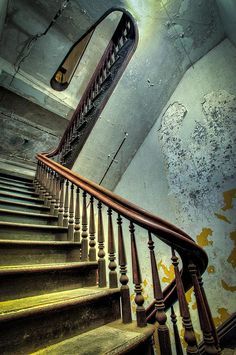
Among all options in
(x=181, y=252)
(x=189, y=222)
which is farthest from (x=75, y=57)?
(x=181, y=252)

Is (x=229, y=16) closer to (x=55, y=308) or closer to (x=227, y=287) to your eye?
(x=227, y=287)

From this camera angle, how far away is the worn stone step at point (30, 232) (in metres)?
1.93

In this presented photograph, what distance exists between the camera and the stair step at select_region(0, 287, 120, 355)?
106cm

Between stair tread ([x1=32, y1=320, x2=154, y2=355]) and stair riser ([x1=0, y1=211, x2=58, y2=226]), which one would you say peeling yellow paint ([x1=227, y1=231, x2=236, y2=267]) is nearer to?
stair tread ([x1=32, y1=320, x2=154, y2=355])

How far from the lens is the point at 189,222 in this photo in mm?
3014

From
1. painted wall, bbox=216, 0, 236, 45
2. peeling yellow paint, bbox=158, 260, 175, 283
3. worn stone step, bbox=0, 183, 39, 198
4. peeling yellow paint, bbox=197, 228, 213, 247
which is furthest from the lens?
worn stone step, bbox=0, 183, 39, 198

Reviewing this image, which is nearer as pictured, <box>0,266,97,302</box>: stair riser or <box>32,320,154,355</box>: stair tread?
<box>32,320,154,355</box>: stair tread

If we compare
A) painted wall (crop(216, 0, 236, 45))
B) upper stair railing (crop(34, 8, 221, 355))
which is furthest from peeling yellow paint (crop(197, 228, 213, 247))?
painted wall (crop(216, 0, 236, 45))

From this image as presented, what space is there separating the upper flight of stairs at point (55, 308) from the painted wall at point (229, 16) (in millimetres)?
3311

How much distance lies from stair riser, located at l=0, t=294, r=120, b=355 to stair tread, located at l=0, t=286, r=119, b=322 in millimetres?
37

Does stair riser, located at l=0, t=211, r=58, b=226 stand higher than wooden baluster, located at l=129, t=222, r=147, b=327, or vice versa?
stair riser, located at l=0, t=211, r=58, b=226

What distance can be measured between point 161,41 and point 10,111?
3584 mm

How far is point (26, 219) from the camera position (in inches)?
93.8

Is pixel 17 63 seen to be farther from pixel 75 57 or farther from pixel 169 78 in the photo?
pixel 169 78
